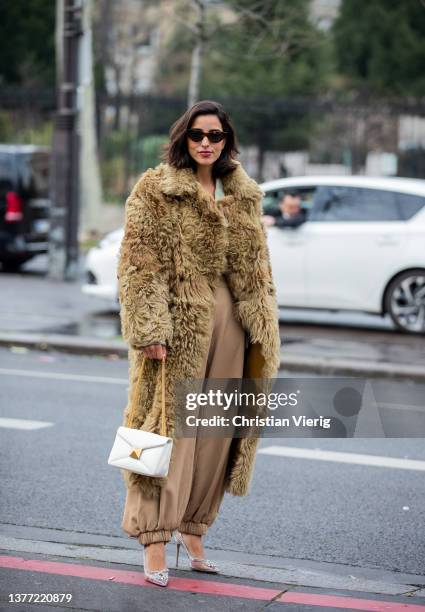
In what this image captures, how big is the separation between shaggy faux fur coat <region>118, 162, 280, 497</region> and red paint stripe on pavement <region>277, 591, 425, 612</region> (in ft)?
2.13

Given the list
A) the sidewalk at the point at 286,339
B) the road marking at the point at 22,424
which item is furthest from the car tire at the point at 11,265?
the road marking at the point at 22,424

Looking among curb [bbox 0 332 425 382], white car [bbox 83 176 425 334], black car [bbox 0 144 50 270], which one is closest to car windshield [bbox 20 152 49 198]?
black car [bbox 0 144 50 270]

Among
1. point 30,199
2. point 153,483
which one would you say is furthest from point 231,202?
point 30,199

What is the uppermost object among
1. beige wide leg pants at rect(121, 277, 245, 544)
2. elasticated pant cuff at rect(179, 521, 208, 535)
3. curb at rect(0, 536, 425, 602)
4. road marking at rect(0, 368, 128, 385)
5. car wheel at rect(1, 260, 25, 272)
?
beige wide leg pants at rect(121, 277, 245, 544)

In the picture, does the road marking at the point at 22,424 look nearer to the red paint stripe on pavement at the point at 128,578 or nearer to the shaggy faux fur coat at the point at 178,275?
the red paint stripe on pavement at the point at 128,578

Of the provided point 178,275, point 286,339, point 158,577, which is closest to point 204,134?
point 178,275

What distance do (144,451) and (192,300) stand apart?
583mm

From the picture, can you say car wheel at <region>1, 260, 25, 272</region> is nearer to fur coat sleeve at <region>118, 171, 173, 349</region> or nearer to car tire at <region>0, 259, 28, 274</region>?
car tire at <region>0, 259, 28, 274</region>

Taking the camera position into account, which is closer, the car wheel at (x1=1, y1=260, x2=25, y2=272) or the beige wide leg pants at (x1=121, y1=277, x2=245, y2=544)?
the beige wide leg pants at (x1=121, y1=277, x2=245, y2=544)

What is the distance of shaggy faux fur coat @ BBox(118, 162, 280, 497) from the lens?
173 inches

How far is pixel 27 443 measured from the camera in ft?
23.7

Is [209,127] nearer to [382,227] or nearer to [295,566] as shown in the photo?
[295,566]

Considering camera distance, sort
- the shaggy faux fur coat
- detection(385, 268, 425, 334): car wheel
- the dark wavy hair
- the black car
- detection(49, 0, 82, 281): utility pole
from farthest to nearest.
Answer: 1. the black car
2. detection(49, 0, 82, 281): utility pole
3. detection(385, 268, 425, 334): car wheel
4. the dark wavy hair
5. the shaggy faux fur coat

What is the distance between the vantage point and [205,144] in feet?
14.8
